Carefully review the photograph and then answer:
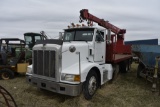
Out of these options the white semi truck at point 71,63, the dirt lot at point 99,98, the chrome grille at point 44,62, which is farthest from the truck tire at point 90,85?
the chrome grille at point 44,62

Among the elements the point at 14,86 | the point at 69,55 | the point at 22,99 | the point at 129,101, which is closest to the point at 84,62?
the point at 69,55

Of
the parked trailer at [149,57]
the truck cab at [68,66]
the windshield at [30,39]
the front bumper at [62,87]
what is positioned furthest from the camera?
the windshield at [30,39]

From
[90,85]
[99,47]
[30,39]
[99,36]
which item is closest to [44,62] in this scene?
[90,85]

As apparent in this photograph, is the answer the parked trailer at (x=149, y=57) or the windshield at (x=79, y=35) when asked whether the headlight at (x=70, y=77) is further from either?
the parked trailer at (x=149, y=57)

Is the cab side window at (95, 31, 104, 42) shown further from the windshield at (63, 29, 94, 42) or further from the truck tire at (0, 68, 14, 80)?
the truck tire at (0, 68, 14, 80)

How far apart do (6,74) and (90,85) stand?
5.19 meters

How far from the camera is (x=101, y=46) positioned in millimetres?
7227

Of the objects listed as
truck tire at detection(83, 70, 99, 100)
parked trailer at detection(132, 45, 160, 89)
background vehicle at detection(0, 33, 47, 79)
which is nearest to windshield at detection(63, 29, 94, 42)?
truck tire at detection(83, 70, 99, 100)

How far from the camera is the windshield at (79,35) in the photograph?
6.78 meters

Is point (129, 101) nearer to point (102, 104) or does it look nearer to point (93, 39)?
point (102, 104)

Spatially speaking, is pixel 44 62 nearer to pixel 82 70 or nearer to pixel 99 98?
pixel 82 70

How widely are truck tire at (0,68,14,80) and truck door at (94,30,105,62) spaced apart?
4.67m

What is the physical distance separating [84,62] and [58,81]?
1227 millimetres

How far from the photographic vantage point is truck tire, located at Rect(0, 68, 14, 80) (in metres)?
9.26
